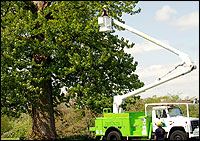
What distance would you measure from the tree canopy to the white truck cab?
13.7 ft

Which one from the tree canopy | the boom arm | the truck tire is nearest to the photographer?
the boom arm

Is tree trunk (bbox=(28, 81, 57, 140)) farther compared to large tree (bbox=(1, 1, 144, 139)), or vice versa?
tree trunk (bbox=(28, 81, 57, 140))

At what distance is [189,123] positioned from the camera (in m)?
20.6

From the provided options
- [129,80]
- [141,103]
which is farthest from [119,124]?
[141,103]

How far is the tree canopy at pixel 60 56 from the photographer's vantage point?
24.4 m

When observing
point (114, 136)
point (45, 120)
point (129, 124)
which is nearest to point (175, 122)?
point (129, 124)

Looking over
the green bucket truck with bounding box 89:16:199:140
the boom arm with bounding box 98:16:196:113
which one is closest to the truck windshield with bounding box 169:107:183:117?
the green bucket truck with bounding box 89:16:199:140

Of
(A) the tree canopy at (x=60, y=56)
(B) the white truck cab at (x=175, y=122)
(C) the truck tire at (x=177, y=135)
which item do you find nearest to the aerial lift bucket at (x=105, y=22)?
(A) the tree canopy at (x=60, y=56)

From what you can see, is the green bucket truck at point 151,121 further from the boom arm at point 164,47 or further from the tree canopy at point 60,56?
the tree canopy at point 60,56

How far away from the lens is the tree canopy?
24438 millimetres

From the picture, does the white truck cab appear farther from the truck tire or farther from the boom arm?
the boom arm

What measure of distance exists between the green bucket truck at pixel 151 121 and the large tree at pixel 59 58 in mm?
2935

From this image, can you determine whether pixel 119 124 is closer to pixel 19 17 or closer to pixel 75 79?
pixel 75 79

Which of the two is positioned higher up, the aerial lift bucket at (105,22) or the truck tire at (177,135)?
the aerial lift bucket at (105,22)
